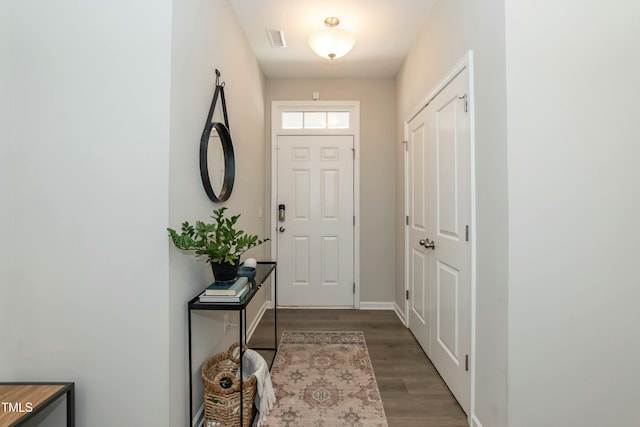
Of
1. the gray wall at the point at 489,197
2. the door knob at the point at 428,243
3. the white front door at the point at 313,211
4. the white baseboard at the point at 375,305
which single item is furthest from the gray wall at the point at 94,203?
the white baseboard at the point at 375,305

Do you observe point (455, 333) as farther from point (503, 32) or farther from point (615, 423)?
point (503, 32)

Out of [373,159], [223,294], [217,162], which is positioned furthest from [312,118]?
[223,294]

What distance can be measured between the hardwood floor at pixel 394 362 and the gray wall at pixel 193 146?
3.16 ft

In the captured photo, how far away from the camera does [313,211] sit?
3.62 meters

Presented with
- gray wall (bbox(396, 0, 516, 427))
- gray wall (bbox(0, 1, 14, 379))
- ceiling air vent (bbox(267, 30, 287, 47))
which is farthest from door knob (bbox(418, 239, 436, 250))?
gray wall (bbox(0, 1, 14, 379))

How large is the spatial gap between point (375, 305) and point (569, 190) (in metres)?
2.62

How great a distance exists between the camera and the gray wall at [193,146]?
1.42 meters

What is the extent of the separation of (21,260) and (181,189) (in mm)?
735

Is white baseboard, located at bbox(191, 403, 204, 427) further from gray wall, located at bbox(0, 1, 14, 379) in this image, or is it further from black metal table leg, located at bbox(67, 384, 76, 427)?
gray wall, located at bbox(0, 1, 14, 379)

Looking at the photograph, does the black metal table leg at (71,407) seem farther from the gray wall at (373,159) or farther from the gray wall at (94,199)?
the gray wall at (373,159)

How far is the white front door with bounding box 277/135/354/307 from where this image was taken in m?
3.62

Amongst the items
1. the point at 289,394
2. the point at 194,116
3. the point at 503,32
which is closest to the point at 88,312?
the point at 194,116

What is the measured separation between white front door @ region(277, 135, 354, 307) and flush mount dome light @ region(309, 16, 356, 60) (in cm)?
121

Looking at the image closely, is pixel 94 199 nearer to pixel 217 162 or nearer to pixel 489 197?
pixel 217 162
